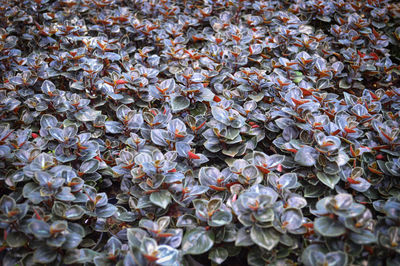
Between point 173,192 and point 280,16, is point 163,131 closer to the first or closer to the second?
point 173,192

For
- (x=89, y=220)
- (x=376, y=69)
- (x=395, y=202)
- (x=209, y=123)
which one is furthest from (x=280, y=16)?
(x=89, y=220)

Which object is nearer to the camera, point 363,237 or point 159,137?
point 363,237

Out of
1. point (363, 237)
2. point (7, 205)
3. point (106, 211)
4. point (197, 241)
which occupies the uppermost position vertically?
point (363, 237)

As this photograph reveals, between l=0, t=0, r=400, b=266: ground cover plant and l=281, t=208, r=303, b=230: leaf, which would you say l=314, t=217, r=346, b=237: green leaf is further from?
l=281, t=208, r=303, b=230: leaf

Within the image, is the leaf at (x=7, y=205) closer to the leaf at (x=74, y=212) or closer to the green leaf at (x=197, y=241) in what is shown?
the leaf at (x=74, y=212)

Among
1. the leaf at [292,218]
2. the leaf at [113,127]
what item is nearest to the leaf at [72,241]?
the leaf at [113,127]

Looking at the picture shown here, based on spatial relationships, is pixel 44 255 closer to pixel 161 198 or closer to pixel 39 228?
pixel 39 228

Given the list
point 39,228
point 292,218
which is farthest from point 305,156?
point 39,228
